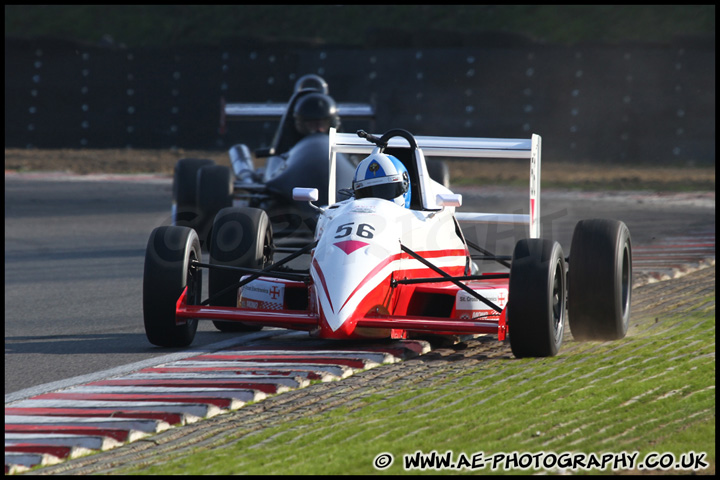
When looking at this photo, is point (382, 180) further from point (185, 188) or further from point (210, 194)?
point (185, 188)

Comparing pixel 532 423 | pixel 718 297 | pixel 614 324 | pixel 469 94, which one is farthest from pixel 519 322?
pixel 469 94

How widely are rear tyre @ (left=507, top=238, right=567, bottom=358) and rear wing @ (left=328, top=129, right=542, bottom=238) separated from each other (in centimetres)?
160

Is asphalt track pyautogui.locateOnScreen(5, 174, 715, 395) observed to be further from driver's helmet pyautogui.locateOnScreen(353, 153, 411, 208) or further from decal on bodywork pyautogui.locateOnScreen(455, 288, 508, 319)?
decal on bodywork pyautogui.locateOnScreen(455, 288, 508, 319)

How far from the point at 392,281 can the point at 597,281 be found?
4.15 feet

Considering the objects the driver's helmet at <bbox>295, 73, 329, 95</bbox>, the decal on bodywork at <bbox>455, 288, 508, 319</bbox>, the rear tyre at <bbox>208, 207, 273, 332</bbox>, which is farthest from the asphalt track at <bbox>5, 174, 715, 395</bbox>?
the driver's helmet at <bbox>295, 73, 329, 95</bbox>

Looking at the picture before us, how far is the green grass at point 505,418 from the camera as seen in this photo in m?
4.59

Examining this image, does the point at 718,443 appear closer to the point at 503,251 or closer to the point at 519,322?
the point at 519,322

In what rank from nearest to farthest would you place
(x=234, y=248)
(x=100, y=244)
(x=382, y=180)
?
(x=382, y=180) < (x=234, y=248) < (x=100, y=244)

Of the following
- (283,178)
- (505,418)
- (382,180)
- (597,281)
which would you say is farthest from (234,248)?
(283,178)

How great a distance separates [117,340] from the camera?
24.5 ft

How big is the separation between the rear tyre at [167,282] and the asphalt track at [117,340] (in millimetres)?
117

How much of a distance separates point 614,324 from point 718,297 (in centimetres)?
240

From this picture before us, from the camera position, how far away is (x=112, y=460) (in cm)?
464

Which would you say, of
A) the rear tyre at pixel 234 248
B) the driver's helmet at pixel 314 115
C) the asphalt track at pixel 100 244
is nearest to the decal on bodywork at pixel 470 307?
the rear tyre at pixel 234 248
